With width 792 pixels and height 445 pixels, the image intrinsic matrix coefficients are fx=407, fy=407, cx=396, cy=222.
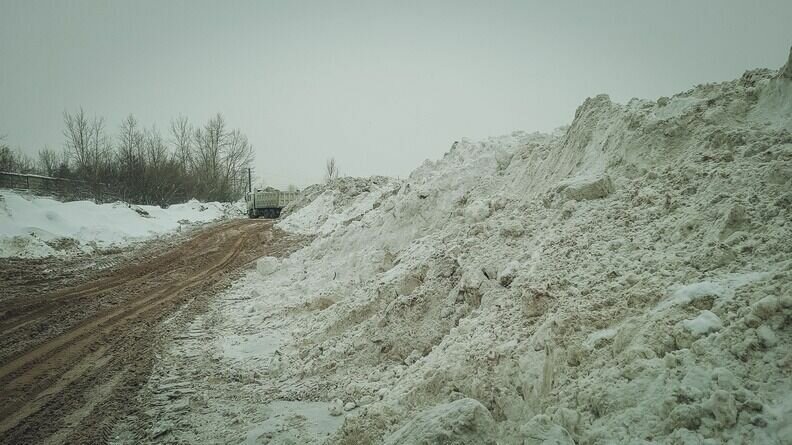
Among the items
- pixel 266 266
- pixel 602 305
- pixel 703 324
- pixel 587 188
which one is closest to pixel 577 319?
pixel 602 305

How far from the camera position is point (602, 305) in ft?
11.2

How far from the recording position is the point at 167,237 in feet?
66.7

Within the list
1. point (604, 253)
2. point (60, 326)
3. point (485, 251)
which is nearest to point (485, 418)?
point (604, 253)

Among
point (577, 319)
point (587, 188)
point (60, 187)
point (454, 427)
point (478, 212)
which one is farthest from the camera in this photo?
point (60, 187)

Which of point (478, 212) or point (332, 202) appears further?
point (332, 202)

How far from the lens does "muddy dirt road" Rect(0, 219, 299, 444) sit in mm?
4711

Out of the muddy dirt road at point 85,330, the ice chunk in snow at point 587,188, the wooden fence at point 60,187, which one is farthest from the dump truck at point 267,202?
the ice chunk in snow at point 587,188

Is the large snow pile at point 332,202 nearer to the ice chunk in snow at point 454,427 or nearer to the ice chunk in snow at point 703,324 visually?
the ice chunk in snow at point 454,427

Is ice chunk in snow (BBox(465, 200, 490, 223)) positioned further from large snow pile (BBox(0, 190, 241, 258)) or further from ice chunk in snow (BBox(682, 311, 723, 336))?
large snow pile (BBox(0, 190, 241, 258))

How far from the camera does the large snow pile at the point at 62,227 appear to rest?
46.0 feet

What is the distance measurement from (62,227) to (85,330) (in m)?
11.6

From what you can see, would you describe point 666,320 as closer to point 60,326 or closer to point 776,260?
point 776,260

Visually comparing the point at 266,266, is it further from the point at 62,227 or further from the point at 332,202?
the point at 332,202

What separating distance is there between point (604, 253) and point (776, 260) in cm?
134
